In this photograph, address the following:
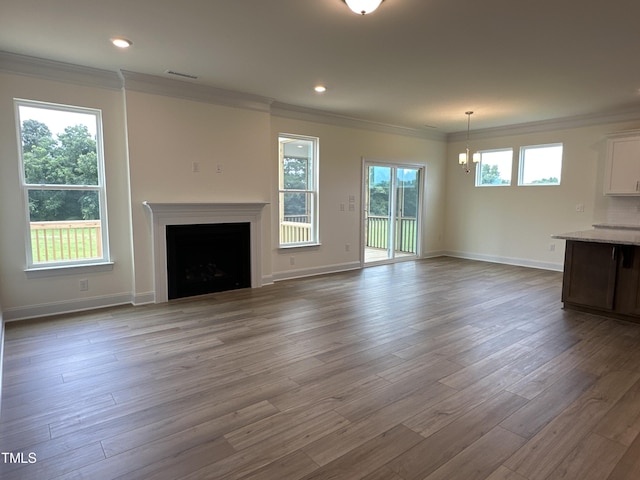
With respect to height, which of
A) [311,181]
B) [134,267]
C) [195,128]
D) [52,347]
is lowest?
[52,347]

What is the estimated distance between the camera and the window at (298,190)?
20.1 ft

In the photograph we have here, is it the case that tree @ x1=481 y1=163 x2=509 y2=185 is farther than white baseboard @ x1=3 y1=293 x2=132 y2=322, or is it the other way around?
tree @ x1=481 y1=163 x2=509 y2=185

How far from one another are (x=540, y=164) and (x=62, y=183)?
759 cm

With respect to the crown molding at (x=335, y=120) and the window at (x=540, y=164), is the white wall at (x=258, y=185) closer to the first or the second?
the crown molding at (x=335, y=120)

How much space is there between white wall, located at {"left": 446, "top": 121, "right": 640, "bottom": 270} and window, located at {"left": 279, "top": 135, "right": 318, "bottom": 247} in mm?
3672

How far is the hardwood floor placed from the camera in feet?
6.21

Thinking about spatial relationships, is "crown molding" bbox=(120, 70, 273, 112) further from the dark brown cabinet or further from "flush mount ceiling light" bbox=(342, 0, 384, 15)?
the dark brown cabinet

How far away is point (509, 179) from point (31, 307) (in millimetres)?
7882

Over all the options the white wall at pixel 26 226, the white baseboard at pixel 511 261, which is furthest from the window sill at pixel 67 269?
the white baseboard at pixel 511 261

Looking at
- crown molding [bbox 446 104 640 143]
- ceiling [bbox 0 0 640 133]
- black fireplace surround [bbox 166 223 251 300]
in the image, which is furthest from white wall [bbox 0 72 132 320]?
crown molding [bbox 446 104 640 143]

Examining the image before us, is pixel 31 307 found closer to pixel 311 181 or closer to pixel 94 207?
pixel 94 207

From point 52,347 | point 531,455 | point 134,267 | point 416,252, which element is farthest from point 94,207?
point 416,252

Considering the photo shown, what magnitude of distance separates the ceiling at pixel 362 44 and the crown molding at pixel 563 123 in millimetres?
982

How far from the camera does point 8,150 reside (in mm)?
3893
